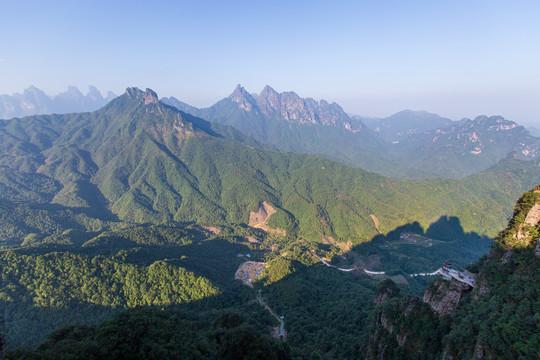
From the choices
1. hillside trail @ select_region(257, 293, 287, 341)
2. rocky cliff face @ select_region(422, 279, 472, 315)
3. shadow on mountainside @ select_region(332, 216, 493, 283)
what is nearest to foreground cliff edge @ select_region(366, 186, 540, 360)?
rocky cliff face @ select_region(422, 279, 472, 315)

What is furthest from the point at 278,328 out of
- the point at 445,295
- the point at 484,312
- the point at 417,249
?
the point at 417,249

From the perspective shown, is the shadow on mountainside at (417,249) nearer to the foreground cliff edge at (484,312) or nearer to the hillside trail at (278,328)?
the hillside trail at (278,328)

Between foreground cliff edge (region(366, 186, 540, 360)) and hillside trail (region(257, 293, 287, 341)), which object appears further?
hillside trail (region(257, 293, 287, 341))

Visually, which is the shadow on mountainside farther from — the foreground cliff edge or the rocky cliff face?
the rocky cliff face

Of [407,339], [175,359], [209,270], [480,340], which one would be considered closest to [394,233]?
[209,270]

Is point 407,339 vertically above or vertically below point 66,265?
above

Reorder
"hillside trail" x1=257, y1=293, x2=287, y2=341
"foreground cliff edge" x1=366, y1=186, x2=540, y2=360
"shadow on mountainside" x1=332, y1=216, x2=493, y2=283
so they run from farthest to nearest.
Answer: "shadow on mountainside" x1=332, y1=216, x2=493, y2=283, "hillside trail" x1=257, y1=293, x2=287, y2=341, "foreground cliff edge" x1=366, y1=186, x2=540, y2=360

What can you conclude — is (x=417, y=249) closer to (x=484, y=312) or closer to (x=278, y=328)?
(x=278, y=328)

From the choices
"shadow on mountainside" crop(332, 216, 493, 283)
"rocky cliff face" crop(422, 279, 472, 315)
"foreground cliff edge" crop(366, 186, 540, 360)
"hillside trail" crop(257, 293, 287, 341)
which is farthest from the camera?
"shadow on mountainside" crop(332, 216, 493, 283)

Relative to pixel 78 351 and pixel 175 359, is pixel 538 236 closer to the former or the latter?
pixel 175 359
